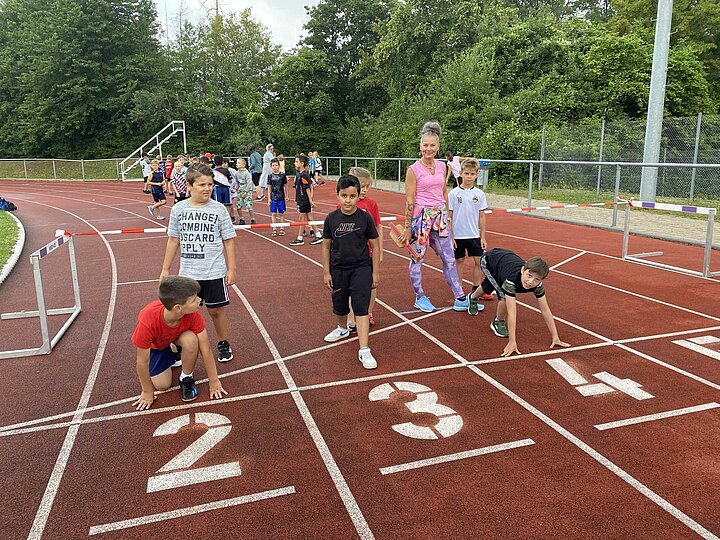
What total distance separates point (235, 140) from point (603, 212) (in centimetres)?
2821

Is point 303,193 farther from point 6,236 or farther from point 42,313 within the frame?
point 42,313

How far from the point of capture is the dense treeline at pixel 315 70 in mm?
26113

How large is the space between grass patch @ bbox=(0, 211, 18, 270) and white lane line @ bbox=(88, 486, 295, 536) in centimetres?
831

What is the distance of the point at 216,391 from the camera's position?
471 cm

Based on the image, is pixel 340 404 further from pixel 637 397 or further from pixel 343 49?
pixel 343 49

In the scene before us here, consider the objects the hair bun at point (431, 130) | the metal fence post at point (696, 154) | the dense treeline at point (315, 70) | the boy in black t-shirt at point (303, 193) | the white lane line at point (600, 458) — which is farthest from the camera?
the dense treeline at point (315, 70)

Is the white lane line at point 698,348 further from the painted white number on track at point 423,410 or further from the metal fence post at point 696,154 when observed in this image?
the metal fence post at point 696,154

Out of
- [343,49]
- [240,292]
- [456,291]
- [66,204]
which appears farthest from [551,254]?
[343,49]

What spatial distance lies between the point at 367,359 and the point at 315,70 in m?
37.3

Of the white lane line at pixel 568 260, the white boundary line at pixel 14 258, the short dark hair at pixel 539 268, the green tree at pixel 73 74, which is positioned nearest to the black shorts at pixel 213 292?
the short dark hair at pixel 539 268

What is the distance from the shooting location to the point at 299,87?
131 ft

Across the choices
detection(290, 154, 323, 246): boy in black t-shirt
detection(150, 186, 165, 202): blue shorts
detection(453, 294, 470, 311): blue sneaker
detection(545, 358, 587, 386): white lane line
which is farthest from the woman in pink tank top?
detection(150, 186, 165, 202): blue shorts

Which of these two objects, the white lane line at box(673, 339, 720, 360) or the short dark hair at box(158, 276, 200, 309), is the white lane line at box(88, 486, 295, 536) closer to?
the short dark hair at box(158, 276, 200, 309)

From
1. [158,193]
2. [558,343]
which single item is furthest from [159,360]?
[158,193]
